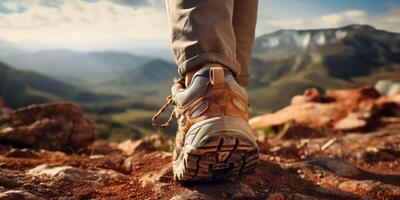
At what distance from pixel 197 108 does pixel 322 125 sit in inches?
575

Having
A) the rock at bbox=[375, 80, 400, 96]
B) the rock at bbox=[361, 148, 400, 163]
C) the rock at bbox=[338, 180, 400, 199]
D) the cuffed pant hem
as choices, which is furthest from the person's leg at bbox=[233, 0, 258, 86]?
the rock at bbox=[375, 80, 400, 96]

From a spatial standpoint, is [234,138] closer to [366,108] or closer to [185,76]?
[185,76]

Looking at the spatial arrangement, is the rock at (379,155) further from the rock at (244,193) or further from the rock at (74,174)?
the rock at (74,174)

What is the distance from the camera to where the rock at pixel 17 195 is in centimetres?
268

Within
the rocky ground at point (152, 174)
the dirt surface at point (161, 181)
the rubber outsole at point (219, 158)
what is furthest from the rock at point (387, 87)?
the rubber outsole at point (219, 158)

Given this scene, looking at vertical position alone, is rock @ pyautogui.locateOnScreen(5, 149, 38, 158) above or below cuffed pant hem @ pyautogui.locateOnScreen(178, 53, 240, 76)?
below

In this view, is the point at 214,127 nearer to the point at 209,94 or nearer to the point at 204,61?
the point at 209,94

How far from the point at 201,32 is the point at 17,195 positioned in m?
1.74

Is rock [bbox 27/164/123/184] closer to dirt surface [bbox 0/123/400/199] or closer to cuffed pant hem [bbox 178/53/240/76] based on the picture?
dirt surface [bbox 0/123/400/199]

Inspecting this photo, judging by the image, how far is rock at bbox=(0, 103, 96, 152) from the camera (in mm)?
7668

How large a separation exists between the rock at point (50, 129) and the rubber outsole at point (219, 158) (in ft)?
18.3

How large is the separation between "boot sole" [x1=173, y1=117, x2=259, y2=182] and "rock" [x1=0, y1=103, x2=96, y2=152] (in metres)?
5.67

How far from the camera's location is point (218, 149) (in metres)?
2.69

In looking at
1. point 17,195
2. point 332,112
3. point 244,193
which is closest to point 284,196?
point 244,193
